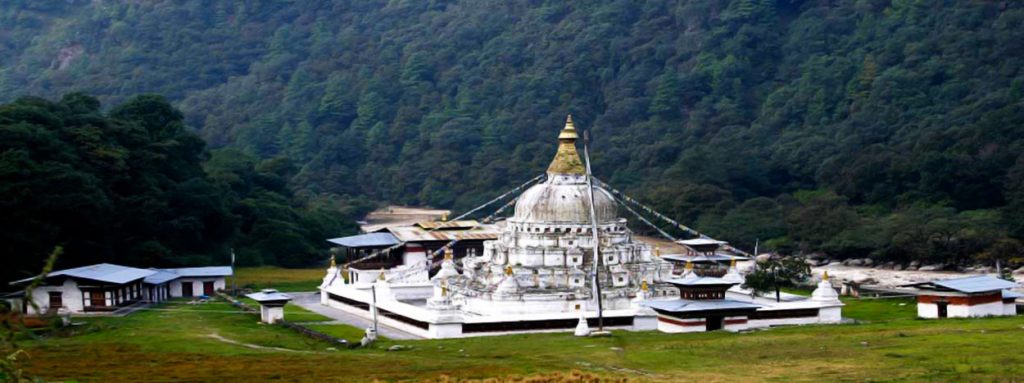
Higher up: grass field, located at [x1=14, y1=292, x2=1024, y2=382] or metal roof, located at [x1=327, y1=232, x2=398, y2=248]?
metal roof, located at [x1=327, y1=232, x2=398, y2=248]

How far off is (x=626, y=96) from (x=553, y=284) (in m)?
84.6

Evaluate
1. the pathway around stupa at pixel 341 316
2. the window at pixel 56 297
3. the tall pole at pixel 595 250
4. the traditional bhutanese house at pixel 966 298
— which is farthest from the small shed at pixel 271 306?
the traditional bhutanese house at pixel 966 298

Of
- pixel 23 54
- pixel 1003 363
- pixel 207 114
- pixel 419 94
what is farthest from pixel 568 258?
pixel 23 54

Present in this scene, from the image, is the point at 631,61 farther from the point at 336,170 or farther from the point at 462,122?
the point at 336,170

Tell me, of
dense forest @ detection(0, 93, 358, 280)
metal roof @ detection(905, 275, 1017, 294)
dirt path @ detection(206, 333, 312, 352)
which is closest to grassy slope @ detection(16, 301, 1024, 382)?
→ dirt path @ detection(206, 333, 312, 352)

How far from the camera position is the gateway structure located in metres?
55.0

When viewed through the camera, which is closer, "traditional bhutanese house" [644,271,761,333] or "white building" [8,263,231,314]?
"traditional bhutanese house" [644,271,761,333]

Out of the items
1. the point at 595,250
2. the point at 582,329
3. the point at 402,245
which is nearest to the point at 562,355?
the point at 582,329

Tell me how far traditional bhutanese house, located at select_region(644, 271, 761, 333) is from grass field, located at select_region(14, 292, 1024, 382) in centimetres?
123

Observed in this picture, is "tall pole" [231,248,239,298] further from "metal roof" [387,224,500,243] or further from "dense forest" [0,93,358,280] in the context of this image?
"metal roof" [387,224,500,243]

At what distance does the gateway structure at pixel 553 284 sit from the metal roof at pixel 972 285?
11.4 feet

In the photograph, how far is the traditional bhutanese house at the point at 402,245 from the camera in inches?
2884

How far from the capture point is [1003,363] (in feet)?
138

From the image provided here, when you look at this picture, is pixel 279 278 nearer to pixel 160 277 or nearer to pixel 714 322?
pixel 160 277
